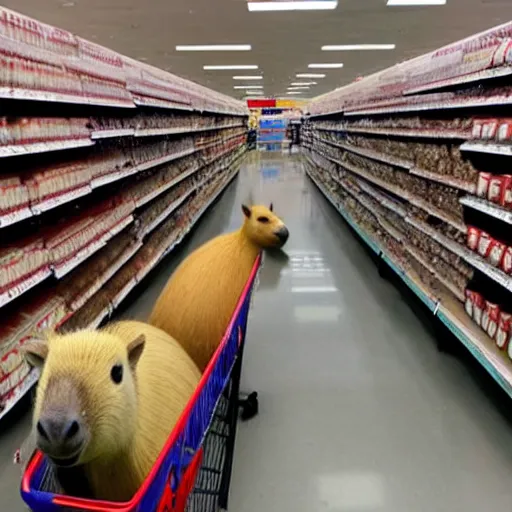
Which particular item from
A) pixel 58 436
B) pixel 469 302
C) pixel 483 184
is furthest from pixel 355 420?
pixel 58 436

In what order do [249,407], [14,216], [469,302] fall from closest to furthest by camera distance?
1. [14,216]
2. [249,407]
3. [469,302]

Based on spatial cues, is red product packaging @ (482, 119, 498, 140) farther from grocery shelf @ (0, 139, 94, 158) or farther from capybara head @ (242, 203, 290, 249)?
grocery shelf @ (0, 139, 94, 158)

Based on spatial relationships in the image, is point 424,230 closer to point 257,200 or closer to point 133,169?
point 133,169

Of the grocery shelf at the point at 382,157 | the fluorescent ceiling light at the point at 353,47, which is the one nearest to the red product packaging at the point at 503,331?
the grocery shelf at the point at 382,157

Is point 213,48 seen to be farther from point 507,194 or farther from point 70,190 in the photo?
point 507,194

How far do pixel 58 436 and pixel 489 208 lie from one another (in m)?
2.49

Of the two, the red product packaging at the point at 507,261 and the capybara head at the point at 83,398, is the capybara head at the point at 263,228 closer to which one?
the red product packaging at the point at 507,261

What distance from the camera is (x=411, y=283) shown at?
3883mm

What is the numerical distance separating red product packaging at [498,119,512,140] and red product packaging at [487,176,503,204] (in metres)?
0.22

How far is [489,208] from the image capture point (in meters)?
2.64

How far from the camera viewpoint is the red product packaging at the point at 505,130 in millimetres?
2436

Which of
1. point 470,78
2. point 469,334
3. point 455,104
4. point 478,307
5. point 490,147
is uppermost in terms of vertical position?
point 470,78

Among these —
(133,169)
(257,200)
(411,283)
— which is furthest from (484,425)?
(257,200)

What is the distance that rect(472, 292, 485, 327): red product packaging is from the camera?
9.50 feet
